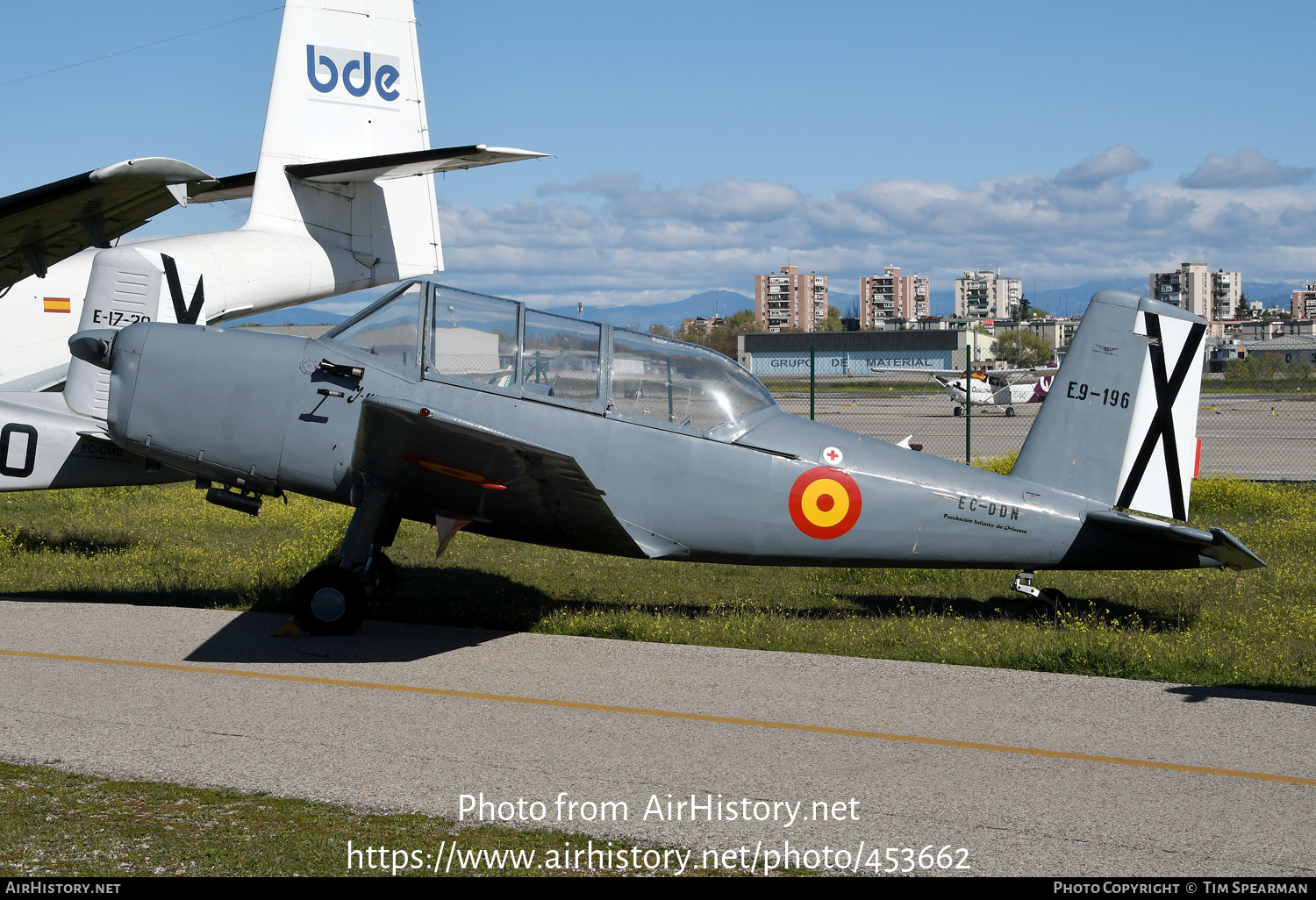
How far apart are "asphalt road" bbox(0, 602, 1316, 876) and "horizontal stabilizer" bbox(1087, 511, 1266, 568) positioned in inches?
39.6

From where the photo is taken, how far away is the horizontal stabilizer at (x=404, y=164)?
11445 mm

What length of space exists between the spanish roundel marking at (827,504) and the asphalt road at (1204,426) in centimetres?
436

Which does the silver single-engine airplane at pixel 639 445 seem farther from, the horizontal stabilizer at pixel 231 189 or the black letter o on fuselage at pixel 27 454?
the horizontal stabilizer at pixel 231 189

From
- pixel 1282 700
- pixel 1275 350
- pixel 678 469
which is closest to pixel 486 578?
pixel 678 469

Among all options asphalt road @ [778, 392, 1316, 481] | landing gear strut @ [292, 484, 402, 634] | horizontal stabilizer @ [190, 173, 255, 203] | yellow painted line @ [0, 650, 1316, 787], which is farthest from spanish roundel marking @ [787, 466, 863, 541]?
horizontal stabilizer @ [190, 173, 255, 203]

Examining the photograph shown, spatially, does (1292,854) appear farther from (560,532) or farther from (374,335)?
(374,335)

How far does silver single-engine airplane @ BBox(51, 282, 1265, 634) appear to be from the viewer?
23.2 feet

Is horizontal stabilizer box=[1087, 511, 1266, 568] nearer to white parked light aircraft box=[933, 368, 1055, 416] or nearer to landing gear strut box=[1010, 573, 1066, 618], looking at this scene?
landing gear strut box=[1010, 573, 1066, 618]

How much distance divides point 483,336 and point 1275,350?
10943 cm

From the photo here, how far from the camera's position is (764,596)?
9.02 meters

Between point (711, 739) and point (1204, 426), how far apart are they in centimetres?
2857

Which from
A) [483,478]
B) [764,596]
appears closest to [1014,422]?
[764,596]

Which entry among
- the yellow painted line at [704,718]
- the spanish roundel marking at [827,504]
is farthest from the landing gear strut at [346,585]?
the spanish roundel marking at [827,504]

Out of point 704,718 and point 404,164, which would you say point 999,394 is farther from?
point 704,718
